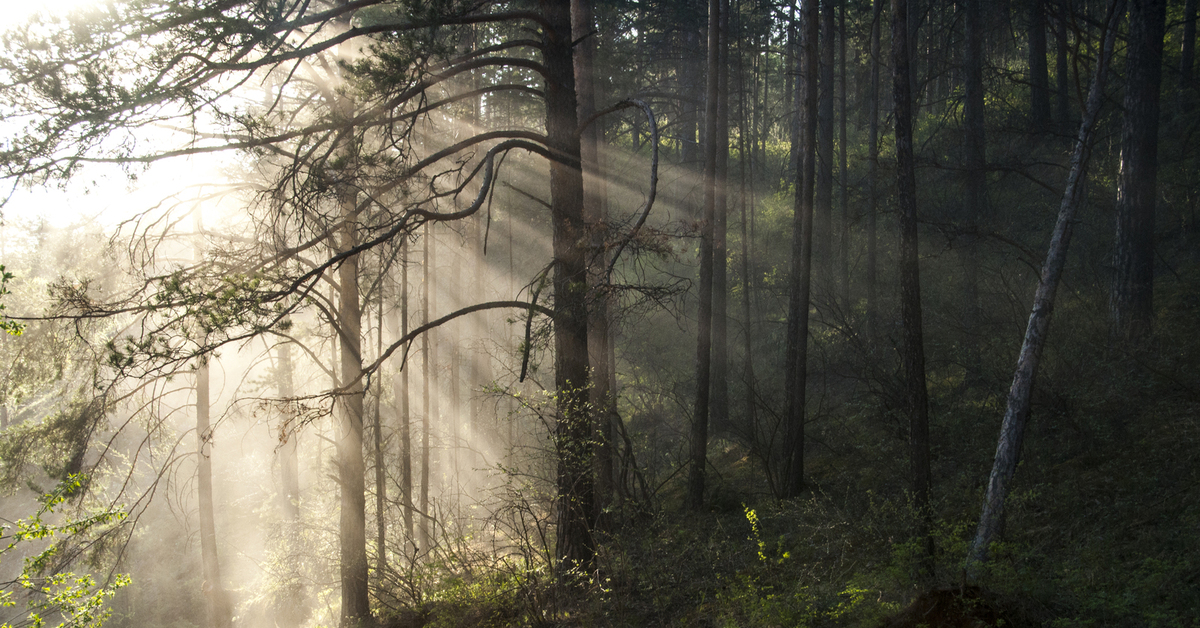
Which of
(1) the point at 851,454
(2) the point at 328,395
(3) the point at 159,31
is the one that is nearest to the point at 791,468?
(1) the point at 851,454

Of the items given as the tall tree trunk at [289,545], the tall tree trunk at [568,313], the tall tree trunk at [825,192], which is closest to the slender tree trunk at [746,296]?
the tall tree trunk at [825,192]

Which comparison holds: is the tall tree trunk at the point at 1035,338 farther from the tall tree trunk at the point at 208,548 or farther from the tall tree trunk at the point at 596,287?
the tall tree trunk at the point at 208,548

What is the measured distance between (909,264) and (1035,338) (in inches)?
56.5

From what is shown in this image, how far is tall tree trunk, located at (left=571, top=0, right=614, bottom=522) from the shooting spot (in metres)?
6.52

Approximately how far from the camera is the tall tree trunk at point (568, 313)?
674 cm

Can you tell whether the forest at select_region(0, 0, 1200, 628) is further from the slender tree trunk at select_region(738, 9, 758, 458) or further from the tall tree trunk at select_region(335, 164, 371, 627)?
the slender tree trunk at select_region(738, 9, 758, 458)

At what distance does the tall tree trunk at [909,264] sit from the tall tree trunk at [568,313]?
3668mm

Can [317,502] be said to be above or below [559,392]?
below

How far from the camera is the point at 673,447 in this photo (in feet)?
49.4

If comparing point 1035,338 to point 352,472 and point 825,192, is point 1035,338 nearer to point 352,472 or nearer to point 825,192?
point 352,472

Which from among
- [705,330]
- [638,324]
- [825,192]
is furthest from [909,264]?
[825,192]

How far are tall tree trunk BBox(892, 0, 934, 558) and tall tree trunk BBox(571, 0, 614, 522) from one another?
3.44 metres

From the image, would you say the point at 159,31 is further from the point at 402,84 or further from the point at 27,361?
the point at 27,361

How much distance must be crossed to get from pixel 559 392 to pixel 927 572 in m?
4.13
